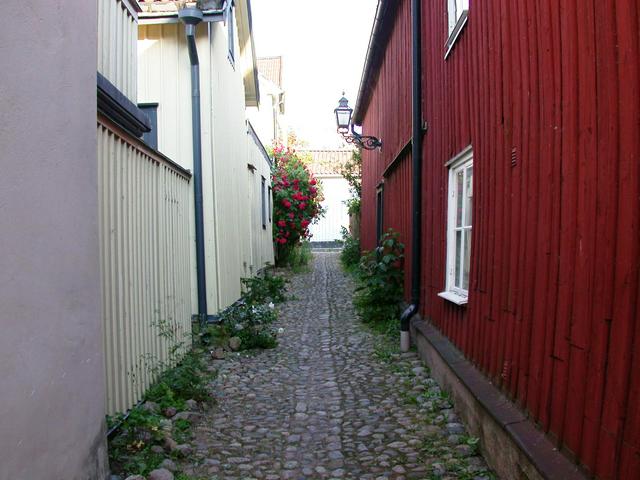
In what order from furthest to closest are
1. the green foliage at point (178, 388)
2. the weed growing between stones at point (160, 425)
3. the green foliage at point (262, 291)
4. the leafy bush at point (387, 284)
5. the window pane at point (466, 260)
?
the green foliage at point (262, 291) < the leafy bush at point (387, 284) < the window pane at point (466, 260) < the green foliage at point (178, 388) < the weed growing between stones at point (160, 425)

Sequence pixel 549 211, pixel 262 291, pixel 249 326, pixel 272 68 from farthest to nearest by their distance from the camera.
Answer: pixel 272 68, pixel 262 291, pixel 249 326, pixel 549 211

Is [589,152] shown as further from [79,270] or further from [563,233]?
[79,270]

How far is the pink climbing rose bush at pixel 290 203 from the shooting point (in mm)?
15984

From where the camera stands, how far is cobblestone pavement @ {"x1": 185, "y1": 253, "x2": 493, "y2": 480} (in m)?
3.39

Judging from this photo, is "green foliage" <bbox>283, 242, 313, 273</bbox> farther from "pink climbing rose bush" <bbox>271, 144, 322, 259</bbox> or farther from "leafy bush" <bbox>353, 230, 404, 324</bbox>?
"leafy bush" <bbox>353, 230, 404, 324</bbox>

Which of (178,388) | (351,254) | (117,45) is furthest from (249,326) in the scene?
(351,254)

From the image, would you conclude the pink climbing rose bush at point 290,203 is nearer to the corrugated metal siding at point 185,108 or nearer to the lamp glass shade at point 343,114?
the lamp glass shade at point 343,114

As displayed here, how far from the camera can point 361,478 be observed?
325 cm

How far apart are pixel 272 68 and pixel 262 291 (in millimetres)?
27158

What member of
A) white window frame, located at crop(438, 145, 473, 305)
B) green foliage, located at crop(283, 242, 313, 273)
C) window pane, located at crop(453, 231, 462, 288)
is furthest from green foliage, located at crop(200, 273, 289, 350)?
green foliage, located at crop(283, 242, 313, 273)

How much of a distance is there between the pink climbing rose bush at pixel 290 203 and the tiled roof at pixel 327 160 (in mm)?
10153

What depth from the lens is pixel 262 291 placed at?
355 inches

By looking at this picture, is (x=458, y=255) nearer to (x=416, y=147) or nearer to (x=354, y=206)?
(x=416, y=147)

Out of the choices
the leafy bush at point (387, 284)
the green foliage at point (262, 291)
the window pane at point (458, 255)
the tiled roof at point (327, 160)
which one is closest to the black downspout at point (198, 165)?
the green foliage at point (262, 291)
